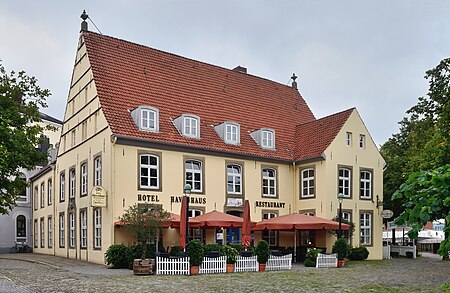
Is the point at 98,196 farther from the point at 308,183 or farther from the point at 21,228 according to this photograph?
the point at 21,228

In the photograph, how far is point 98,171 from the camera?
25.1 meters

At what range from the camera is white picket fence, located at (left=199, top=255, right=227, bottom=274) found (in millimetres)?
19266

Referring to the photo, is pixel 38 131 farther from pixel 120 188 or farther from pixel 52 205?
pixel 52 205

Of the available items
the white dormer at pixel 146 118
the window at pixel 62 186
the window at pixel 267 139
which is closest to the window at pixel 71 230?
the window at pixel 62 186

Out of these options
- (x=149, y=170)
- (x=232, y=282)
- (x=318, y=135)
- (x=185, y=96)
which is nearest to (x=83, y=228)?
(x=149, y=170)

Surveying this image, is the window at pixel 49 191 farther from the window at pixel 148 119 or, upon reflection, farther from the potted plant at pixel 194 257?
the potted plant at pixel 194 257

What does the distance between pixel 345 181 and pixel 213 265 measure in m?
11.9

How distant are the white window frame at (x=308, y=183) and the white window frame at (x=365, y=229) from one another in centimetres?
311

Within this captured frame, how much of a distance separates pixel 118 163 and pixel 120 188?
1.08 meters

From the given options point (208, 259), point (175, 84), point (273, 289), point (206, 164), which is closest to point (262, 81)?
point (175, 84)

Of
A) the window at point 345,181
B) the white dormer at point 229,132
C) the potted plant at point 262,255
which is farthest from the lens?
the window at point 345,181

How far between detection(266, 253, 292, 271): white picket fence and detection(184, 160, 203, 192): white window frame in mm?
6154

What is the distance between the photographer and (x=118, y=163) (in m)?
23.5

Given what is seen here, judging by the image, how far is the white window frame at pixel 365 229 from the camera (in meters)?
29.3
